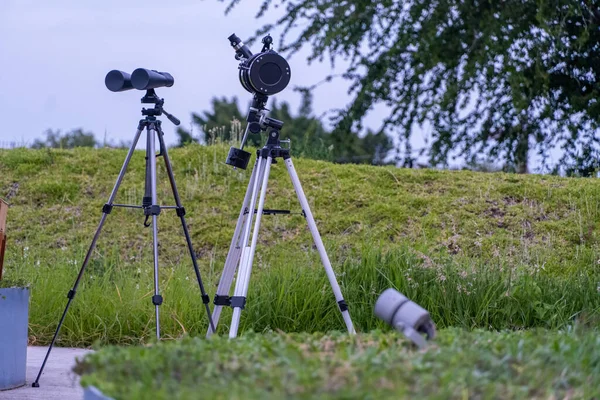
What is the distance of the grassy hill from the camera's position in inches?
251

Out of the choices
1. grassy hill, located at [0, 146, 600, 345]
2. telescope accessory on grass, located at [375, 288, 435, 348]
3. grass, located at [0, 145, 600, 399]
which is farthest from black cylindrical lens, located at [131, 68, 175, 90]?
telescope accessory on grass, located at [375, 288, 435, 348]

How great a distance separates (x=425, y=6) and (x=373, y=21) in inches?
36.1

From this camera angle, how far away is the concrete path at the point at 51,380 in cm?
473

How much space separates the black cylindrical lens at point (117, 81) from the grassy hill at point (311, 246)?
149 centimetres

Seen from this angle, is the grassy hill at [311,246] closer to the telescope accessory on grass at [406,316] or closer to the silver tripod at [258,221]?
the silver tripod at [258,221]

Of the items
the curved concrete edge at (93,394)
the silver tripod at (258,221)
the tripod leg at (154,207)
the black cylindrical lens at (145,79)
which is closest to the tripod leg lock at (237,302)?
the silver tripod at (258,221)

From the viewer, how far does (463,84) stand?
12.8 meters

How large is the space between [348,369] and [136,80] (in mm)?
3260

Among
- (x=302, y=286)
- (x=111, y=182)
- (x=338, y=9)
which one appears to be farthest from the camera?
(x=338, y=9)

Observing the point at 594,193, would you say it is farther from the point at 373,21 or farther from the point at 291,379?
the point at 291,379

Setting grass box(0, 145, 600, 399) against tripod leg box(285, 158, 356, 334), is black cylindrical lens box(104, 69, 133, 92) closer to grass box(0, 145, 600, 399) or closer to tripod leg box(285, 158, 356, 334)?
tripod leg box(285, 158, 356, 334)

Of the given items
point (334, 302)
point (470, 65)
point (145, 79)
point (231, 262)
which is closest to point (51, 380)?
point (231, 262)

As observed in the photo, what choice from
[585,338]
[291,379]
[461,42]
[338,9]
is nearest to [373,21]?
[338,9]

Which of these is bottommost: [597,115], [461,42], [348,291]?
[348,291]
